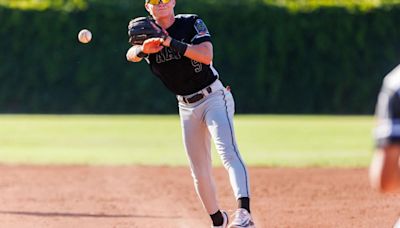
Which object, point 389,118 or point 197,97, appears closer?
point 389,118

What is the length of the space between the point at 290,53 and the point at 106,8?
16.5ft

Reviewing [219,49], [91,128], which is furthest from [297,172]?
[219,49]

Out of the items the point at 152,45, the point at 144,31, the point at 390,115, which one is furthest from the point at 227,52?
the point at 390,115

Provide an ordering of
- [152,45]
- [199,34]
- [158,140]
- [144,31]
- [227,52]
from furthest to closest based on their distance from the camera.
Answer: [227,52] < [158,140] < [199,34] < [144,31] < [152,45]

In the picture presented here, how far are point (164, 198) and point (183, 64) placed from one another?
337 cm

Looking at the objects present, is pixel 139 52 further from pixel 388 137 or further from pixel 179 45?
pixel 388 137

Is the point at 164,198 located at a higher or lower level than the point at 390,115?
lower

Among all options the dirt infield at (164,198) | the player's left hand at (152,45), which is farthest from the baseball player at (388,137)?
the dirt infield at (164,198)

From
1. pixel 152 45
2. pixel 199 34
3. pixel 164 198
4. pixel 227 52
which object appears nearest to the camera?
pixel 152 45

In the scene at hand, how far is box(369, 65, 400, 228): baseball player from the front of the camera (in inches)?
119

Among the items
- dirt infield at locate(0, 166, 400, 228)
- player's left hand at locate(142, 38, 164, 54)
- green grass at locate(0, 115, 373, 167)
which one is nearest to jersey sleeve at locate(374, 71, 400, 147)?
player's left hand at locate(142, 38, 164, 54)

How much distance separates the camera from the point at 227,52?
965 inches

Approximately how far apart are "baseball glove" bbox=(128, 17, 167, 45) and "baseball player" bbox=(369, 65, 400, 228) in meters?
3.21

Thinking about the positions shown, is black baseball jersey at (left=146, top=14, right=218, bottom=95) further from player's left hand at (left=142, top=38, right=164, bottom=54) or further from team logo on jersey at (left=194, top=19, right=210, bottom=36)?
player's left hand at (left=142, top=38, right=164, bottom=54)
